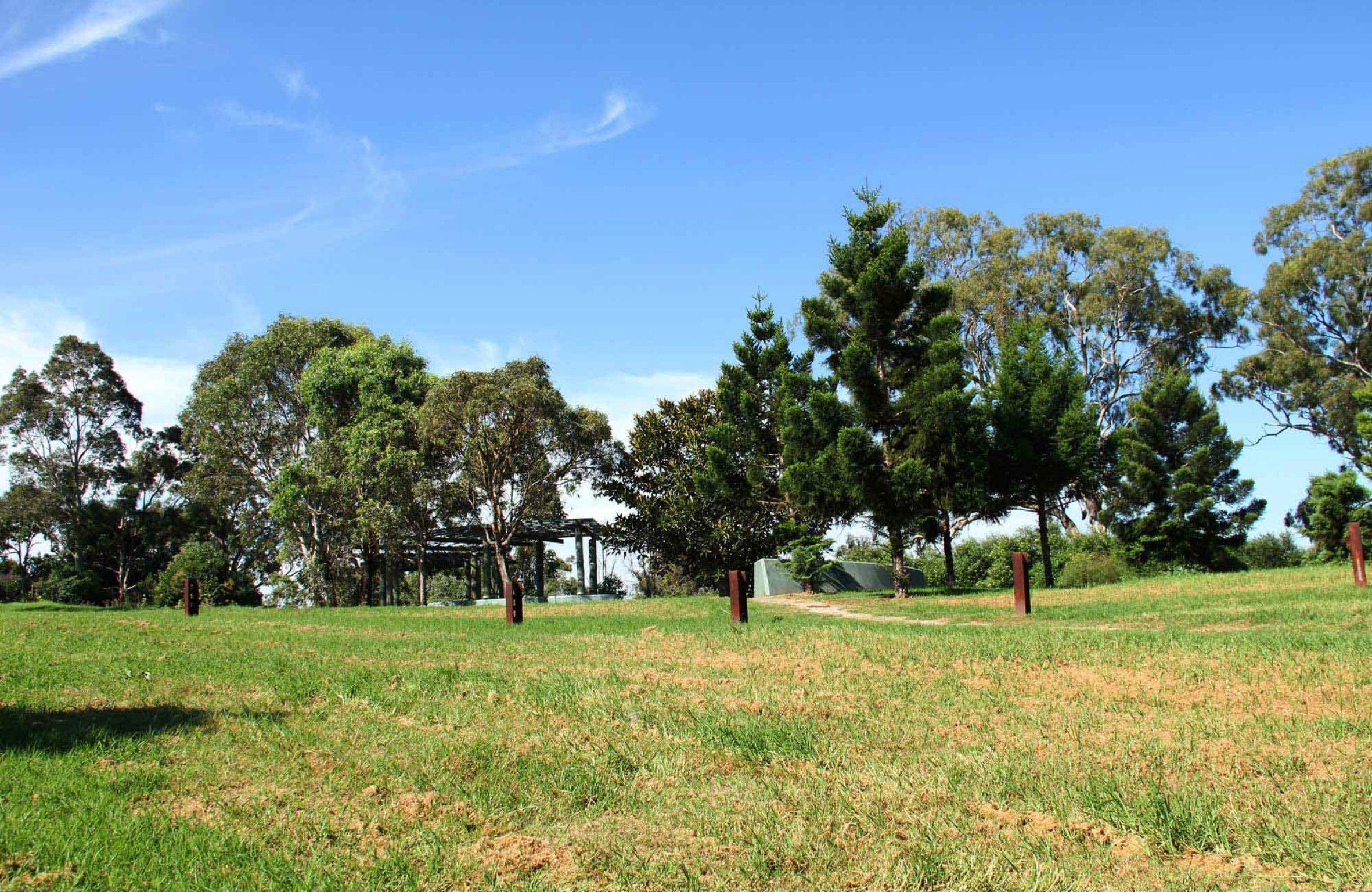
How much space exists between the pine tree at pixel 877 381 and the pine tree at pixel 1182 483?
10.0 meters

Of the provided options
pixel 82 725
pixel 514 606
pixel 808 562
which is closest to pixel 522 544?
pixel 808 562

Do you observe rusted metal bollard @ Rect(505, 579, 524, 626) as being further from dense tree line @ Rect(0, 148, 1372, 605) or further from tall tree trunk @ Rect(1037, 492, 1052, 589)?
tall tree trunk @ Rect(1037, 492, 1052, 589)

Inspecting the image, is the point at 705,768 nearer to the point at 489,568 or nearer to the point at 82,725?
the point at 82,725

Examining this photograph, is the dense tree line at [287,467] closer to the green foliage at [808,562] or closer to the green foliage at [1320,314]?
the green foliage at [808,562]

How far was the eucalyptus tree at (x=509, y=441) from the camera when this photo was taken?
3253 cm

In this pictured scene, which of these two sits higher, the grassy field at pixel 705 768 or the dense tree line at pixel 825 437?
the dense tree line at pixel 825 437

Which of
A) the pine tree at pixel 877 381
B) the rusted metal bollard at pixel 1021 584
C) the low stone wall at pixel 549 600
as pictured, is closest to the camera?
the rusted metal bollard at pixel 1021 584

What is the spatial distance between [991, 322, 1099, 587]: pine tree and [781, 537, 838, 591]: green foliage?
17.9 ft

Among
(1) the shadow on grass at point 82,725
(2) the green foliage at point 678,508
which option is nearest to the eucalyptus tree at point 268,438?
(2) the green foliage at point 678,508

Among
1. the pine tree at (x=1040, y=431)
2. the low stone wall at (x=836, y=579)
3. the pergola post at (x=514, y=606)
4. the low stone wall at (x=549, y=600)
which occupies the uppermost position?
the pine tree at (x=1040, y=431)

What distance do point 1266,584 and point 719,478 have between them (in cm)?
1704

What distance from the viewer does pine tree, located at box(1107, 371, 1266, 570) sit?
31578 mm

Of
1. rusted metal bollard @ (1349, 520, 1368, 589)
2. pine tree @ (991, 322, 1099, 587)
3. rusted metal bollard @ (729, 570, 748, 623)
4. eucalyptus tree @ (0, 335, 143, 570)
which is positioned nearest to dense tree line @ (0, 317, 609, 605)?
eucalyptus tree @ (0, 335, 143, 570)

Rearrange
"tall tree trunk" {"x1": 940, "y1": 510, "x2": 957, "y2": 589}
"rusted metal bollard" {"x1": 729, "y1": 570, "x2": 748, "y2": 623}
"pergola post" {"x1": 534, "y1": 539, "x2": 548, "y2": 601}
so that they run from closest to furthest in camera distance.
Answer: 1. "rusted metal bollard" {"x1": 729, "y1": 570, "x2": 748, "y2": 623}
2. "tall tree trunk" {"x1": 940, "y1": 510, "x2": 957, "y2": 589}
3. "pergola post" {"x1": 534, "y1": 539, "x2": 548, "y2": 601}
